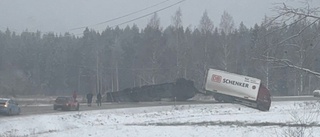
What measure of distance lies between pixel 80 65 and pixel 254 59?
381ft

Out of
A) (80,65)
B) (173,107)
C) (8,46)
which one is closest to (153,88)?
(173,107)

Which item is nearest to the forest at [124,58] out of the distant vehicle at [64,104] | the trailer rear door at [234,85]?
the trailer rear door at [234,85]

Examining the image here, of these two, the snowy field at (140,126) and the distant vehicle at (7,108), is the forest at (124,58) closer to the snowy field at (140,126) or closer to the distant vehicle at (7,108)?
the snowy field at (140,126)

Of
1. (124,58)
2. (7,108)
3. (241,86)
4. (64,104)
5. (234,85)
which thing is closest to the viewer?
(241,86)

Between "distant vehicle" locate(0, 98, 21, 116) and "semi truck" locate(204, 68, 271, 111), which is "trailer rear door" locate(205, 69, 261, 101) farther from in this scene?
"distant vehicle" locate(0, 98, 21, 116)

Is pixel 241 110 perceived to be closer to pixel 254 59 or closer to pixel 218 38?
pixel 218 38

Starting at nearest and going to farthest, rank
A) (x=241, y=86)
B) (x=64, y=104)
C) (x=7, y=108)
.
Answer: (x=241, y=86), (x=7, y=108), (x=64, y=104)

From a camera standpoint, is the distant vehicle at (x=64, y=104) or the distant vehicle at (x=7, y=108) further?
the distant vehicle at (x=64, y=104)

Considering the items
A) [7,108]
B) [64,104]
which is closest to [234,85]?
[7,108]

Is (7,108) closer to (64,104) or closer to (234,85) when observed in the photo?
(64,104)

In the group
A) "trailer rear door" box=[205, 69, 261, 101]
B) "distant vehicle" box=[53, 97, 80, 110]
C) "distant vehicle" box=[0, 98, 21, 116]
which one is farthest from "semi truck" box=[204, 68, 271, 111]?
"distant vehicle" box=[53, 97, 80, 110]

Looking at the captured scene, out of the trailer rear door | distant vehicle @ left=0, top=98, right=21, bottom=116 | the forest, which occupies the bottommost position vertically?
distant vehicle @ left=0, top=98, right=21, bottom=116

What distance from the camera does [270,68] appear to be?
6.46 meters

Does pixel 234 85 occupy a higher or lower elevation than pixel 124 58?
lower
